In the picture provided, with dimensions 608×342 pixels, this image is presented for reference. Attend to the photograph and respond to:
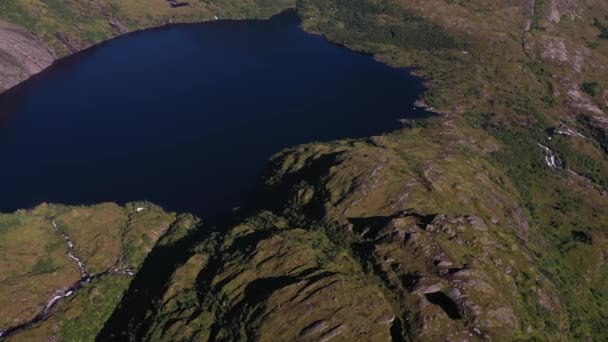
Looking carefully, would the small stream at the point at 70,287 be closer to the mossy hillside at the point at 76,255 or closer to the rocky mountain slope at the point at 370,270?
the mossy hillside at the point at 76,255

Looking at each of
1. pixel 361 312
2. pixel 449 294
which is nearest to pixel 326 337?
pixel 361 312

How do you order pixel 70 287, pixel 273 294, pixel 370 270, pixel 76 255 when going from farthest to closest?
1. pixel 76 255
2. pixel 70 287
3. pixel 370 270
4. pixel 273 294

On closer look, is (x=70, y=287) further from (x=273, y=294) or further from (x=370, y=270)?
(x=370, y=270)

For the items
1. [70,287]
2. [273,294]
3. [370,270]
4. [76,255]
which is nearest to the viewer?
[273,294]

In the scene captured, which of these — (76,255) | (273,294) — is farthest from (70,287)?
(273,294)

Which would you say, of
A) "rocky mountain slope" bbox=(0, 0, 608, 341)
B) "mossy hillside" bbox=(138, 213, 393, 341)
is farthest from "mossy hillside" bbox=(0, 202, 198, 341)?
"mossy hillside" bbox=(138, 213, 393, 341)

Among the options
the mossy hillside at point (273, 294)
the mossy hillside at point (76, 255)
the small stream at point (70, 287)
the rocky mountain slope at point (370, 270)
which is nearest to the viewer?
the mossy hillside at point (273, 294)

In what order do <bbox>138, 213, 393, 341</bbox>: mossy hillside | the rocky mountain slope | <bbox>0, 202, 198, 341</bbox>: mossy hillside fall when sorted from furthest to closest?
<bbox>0, 202, 198, 341</bbox>: mossy hillside < the rocky mountain slope < <bbox>138, 213, 393, 341</bbox>: mossy hillside

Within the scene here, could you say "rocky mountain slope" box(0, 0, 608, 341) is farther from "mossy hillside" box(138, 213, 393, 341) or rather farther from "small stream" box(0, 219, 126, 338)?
"small stream" box(0, 219, 126, 338)

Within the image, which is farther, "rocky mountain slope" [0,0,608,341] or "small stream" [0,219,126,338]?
"small stream" [0,219,126,338]

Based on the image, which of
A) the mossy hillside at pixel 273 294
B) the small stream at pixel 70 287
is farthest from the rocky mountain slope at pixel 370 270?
the small stream at pixel 70 287

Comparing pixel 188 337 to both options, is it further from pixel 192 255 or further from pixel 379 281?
pixel 379 281
